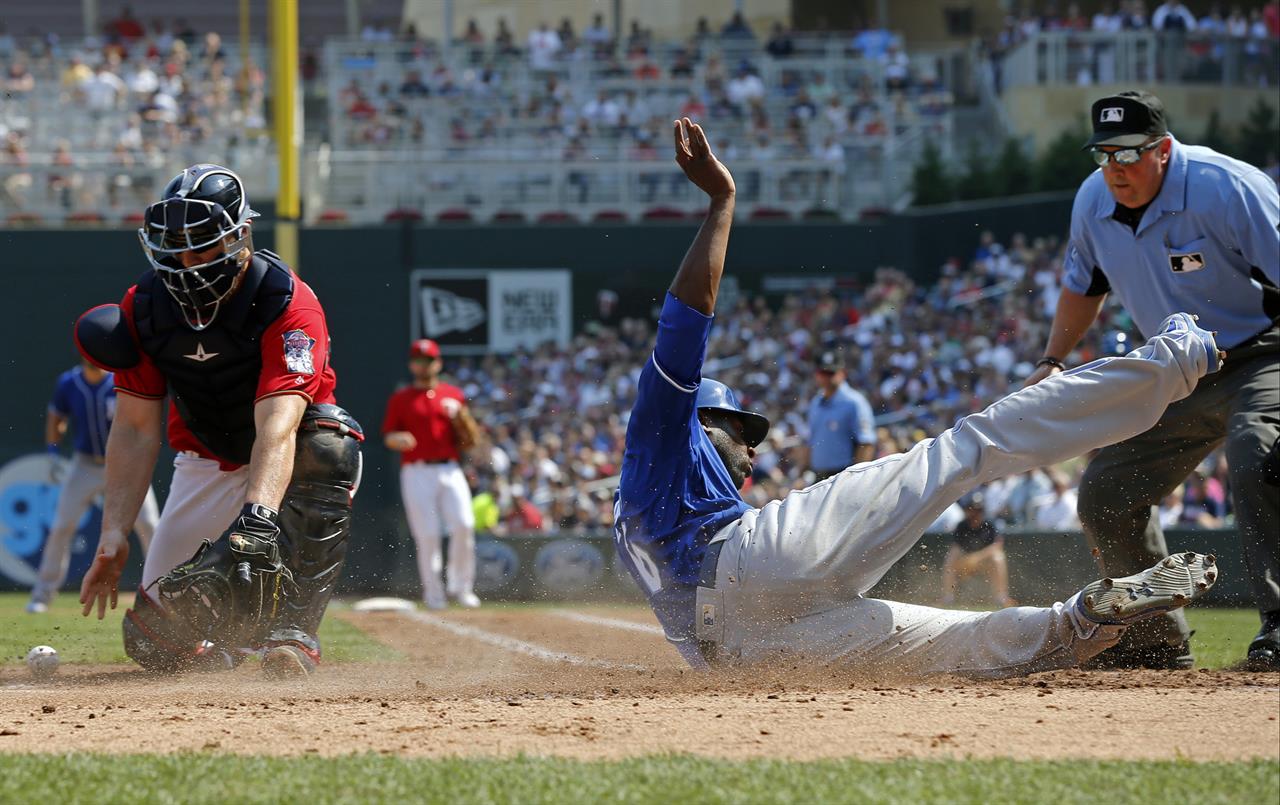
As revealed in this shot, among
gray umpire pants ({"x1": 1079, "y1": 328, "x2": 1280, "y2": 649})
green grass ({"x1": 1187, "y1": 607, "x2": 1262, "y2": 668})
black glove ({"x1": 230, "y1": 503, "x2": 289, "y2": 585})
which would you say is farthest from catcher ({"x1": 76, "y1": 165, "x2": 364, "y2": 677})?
green grass ({"x1": 1187, "y1": 607, "x2": 1262, "y2": 668})

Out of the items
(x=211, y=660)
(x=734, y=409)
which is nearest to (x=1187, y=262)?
(x=734, y=409)

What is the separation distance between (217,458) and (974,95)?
23.2m

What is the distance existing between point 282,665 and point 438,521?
6015 millimetres

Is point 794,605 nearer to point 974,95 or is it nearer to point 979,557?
point 979,557

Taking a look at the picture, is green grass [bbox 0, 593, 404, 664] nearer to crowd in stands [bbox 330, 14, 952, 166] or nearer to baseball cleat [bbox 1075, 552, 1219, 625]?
baseball cleat [bbox 1075, 552, 1219, 625]

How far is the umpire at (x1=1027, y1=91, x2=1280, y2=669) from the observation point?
5754 millimetres

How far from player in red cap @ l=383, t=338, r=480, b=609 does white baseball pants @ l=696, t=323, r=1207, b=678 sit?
723 centimetres

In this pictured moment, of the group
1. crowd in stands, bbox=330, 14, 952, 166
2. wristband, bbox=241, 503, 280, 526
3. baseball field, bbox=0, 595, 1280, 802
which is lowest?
baseball field, bbox=0, 595, 1280, 802

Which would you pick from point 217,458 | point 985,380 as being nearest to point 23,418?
point 985,380

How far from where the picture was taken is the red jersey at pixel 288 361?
588 centimetres

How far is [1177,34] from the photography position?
2345cm

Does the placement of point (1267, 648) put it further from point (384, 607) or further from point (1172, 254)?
point (384, 607)

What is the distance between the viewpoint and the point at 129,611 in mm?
6371

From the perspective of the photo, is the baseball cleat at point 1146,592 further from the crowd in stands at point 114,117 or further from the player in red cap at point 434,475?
the crowd in stands at point 114,117
